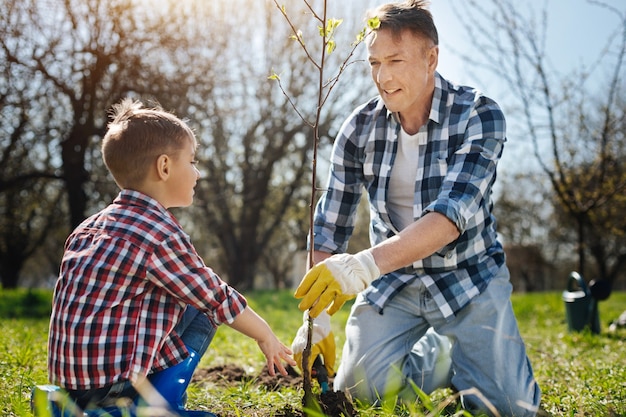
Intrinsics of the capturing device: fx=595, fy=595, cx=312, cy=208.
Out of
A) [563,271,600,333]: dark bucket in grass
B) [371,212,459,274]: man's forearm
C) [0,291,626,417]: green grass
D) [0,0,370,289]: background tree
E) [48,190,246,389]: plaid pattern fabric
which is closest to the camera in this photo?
[48,190,246,389]: plaid pattern fabric

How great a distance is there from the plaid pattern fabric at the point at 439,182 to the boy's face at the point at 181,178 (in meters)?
0.99

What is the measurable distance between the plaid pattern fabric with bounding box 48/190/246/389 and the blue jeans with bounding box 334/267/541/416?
1.00 metres

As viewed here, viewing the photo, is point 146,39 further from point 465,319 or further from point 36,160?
point 465,319

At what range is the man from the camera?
2.66 meters

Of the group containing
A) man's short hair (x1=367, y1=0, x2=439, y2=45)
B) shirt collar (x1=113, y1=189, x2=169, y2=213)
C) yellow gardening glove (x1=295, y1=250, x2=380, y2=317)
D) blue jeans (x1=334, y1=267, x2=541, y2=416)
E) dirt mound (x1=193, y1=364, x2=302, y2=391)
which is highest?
man's short hair (x1=367, y1=0, x2=439, y2=45)

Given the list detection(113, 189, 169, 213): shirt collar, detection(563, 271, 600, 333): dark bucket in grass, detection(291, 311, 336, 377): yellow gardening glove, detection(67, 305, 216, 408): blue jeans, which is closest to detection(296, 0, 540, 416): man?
detection(291, 311, 336, 377): yellow gardening glove

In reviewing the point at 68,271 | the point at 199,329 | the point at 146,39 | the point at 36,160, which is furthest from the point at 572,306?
the point at 36,160

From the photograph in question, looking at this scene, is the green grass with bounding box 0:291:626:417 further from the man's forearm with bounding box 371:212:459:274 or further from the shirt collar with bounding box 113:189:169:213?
the shirt collar with bounding box 113:189:169:213

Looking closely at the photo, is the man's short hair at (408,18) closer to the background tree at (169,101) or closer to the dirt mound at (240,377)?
the dirt mound at (240,377)

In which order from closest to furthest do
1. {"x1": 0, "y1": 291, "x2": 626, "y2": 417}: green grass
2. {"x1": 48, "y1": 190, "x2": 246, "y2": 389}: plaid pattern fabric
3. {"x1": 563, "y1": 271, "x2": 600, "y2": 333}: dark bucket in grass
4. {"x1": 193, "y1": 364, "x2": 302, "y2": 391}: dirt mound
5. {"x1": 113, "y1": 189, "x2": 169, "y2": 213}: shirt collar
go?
{"x1": 48, "y1": 190, "x2": 246, "y2": 389}: plaid pattern fabric < {"x1": 113, "y1": 189, "x2": 169, "y2": 213}: shirt collar < {"x1": 0, "y1": 291, "x2": 626, "y2": 417}: green grass < {"x1": 193, "y1": 364, "x2": 302, "y2": 391}: dirt mound < {"x1": 563, "y1": 271, "x2": 600, "y2": 333}: dark bucket in grass

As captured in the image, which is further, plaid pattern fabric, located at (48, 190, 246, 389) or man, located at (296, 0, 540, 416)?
man, located at (296, 0, 540, 416)

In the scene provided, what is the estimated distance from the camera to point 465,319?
2.80m

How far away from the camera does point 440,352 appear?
3107mm

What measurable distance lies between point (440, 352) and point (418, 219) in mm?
908
